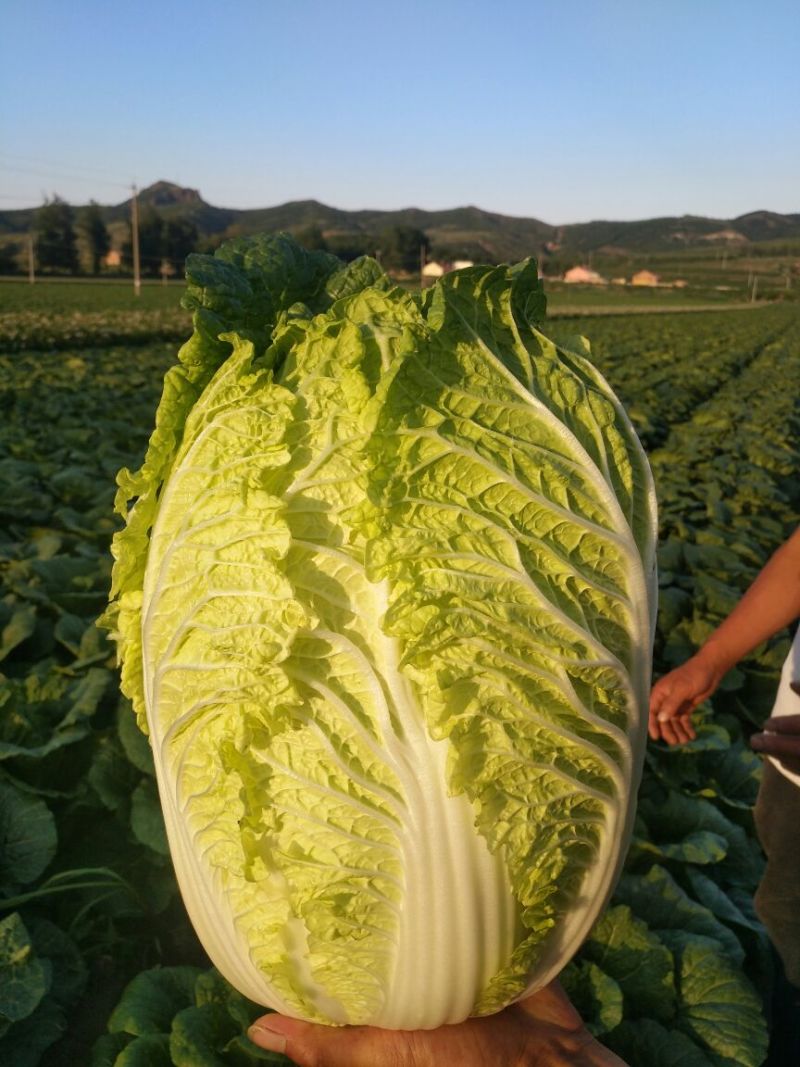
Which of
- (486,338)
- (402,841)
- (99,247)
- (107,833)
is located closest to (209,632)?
(402,841)

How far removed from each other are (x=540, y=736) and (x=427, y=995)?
758 mm

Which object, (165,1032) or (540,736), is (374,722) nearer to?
(540,736)

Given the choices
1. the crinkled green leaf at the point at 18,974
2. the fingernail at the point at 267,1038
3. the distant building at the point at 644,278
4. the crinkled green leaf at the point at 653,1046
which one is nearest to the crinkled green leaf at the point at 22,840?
the crinkled green leaf at the point at 18,974

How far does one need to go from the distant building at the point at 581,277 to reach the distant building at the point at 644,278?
7.02 metres

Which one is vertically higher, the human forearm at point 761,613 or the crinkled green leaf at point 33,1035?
the human forearm at point 761,613

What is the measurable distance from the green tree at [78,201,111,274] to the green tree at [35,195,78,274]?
1.42 meters

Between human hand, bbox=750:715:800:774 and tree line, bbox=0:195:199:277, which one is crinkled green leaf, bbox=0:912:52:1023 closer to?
human hand, bbox=750:715:800:774

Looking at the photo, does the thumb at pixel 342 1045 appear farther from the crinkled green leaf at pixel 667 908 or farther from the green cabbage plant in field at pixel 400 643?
the crinkled green leaf at pixel 667 908

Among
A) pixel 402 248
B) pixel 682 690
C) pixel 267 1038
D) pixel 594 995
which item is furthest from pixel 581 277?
pixel 267 1038

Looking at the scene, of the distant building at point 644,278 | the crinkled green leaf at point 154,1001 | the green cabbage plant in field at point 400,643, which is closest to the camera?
the green cabbage plant in field at point 400,643

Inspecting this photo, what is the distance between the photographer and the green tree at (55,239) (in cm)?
9525

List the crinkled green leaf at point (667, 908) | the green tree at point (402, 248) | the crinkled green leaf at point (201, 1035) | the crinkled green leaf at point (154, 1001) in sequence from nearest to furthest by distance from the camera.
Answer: the crinkled green leaf at point (201, 1035)
the crinkled green leaf at point (154, 1001)
the crinkled green leaf at point (667, 908)
the green tree at point (402, 248)

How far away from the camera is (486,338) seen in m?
2.05

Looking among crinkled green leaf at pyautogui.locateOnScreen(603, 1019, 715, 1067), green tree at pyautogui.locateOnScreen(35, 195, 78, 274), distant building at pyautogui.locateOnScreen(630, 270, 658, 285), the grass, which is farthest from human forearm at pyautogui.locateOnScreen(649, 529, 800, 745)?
distant building at pyautogui.locateOnScreen(630, 270, 658, 285)
